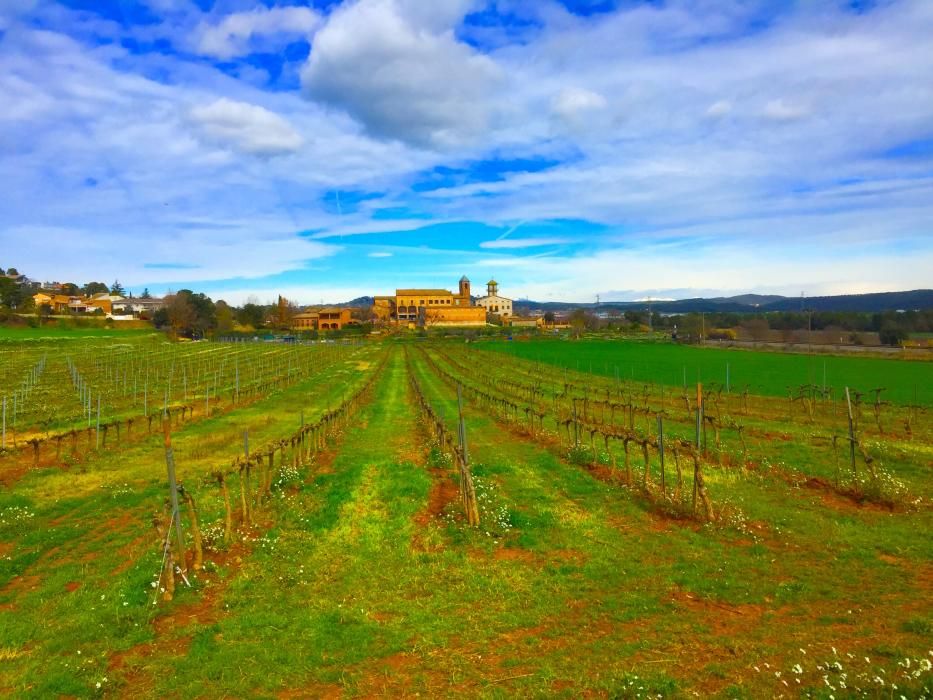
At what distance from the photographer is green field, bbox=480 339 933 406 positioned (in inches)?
1619

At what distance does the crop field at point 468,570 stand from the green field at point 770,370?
2159cm

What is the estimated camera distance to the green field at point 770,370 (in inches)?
1619

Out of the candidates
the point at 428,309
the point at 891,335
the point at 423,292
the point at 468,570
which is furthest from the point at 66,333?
the point at 891,335

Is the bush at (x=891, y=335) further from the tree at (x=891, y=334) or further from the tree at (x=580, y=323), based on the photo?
the tree at (x=580, y=323)

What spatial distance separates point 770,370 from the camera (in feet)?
179

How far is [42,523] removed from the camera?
12844 millimetres

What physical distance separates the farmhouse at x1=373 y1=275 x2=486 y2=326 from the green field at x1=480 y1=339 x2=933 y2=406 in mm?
63143

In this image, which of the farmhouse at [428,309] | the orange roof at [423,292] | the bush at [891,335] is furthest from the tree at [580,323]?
the bush at [891,335]

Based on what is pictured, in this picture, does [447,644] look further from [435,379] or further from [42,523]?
[435,379]

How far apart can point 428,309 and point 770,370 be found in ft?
351

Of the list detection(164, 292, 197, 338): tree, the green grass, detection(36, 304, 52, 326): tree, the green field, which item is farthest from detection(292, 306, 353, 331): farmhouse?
the green field

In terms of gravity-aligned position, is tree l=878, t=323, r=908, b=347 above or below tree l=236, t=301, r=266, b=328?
below

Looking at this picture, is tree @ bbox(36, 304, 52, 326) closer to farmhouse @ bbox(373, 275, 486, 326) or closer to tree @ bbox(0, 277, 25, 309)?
tree @ bbox(0, 277, 25, 309)

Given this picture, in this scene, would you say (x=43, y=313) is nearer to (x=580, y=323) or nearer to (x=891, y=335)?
(x=580, y=323)
